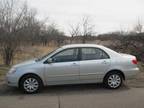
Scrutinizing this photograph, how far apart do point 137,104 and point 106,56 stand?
2.27 metres

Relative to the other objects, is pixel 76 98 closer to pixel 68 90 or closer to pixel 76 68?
pixel 68 90

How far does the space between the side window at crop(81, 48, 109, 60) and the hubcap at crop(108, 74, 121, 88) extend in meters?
0.69

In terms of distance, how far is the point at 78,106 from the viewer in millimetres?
6141

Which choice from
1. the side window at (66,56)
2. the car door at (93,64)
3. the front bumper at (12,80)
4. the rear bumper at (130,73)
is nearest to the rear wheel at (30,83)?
the front bumper at (12,80)

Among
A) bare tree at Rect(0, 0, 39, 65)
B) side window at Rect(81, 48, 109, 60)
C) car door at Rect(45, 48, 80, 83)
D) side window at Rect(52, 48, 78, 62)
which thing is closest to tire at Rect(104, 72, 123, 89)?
side window at Rect(81, 48, 109, 60)

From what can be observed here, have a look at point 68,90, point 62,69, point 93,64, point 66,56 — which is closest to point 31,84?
point 62,69

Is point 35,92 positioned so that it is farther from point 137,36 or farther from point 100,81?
point 137,36

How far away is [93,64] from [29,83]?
2154mm

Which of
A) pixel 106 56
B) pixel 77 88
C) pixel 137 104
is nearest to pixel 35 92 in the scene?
pixel 77 88

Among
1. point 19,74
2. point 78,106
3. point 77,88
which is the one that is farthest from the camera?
point 77,88

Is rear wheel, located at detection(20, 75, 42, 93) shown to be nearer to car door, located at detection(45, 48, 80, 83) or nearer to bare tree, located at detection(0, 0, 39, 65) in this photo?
car door, located at detection(45, 48, 80, 83)

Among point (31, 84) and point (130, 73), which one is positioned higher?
point (130, 73)

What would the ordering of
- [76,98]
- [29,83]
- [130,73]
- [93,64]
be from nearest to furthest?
[76,98]
[29,83]
[93,64]
[130,73]

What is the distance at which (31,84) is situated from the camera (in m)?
Answer: 7.70
